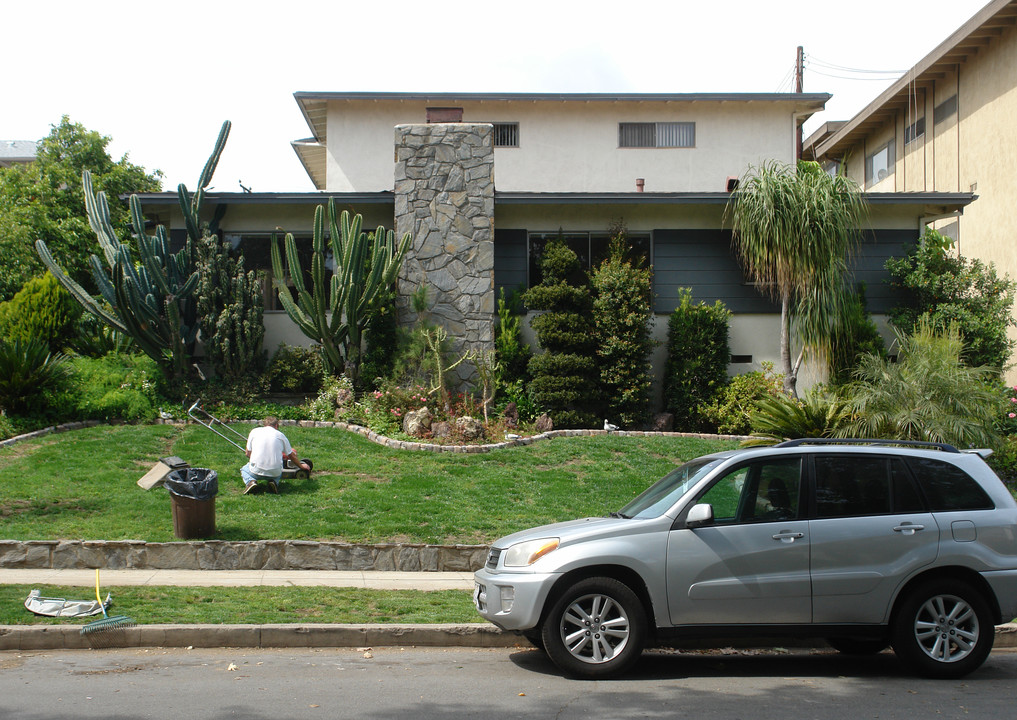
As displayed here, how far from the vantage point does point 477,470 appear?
13.9 metres

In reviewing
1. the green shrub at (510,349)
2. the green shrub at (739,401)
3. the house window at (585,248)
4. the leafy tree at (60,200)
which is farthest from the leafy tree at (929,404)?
the leafy tree at (60,200)

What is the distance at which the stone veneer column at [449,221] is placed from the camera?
59.5 ft

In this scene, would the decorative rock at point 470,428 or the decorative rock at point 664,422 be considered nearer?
the decorative rock at point 470,428

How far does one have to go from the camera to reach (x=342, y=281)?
1667cm

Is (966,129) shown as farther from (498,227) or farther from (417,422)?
(417,422)

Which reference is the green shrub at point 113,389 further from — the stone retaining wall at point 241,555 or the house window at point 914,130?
the house window at point 914,130

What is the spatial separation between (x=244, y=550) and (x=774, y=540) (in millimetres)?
6211

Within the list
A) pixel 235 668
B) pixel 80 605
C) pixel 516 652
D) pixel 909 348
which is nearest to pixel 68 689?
pixel 235 668

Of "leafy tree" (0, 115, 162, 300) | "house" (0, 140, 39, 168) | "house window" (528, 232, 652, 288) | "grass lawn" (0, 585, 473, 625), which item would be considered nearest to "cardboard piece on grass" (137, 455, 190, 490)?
"grass lawn" (0, 585, 473, 625)

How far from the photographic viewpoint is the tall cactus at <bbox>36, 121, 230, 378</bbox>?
1689 centimetres

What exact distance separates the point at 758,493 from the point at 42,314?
16.3 meters

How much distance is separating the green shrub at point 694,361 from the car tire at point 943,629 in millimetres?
10979

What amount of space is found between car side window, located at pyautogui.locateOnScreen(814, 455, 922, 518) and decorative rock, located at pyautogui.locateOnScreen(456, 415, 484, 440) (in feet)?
29.9

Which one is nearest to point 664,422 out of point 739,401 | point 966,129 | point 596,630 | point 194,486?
point 739,401
